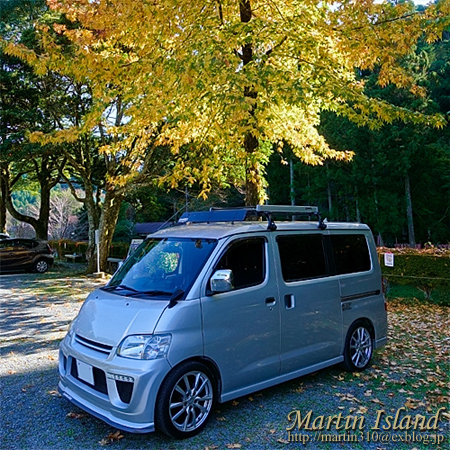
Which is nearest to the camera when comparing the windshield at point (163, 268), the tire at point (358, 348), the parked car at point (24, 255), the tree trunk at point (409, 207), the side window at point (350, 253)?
the windshield at point (163, 268)

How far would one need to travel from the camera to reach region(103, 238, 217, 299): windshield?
3836 millimetres

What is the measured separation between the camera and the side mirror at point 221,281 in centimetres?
365

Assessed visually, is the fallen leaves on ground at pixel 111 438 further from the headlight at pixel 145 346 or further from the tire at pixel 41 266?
the tire at pixel 41 266

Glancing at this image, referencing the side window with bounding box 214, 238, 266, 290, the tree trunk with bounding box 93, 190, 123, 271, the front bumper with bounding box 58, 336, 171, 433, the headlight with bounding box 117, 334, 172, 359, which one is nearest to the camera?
the front bumper with bounding box 58, 336, 171, 433

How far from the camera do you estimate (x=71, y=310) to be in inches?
367

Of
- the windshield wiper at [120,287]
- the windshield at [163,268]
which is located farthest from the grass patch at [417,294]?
the windshield wiper at [120,287]

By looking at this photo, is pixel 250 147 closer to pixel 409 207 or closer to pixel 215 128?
pixel 215 128

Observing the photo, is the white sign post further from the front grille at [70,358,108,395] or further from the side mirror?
the front grille at [70,358,108,395]

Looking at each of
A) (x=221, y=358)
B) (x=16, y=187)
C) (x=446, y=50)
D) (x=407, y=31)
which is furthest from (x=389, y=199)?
(x=221, y=358)

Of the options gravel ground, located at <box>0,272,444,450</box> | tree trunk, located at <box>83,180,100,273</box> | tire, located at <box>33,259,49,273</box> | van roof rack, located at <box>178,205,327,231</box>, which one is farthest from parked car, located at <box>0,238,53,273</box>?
van roof rack, located at <box>178,205,327,231</box>

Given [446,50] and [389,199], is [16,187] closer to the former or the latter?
[389,199]

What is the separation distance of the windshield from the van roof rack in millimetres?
591

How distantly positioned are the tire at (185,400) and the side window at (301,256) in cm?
144

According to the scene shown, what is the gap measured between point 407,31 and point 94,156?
14.4 meters
